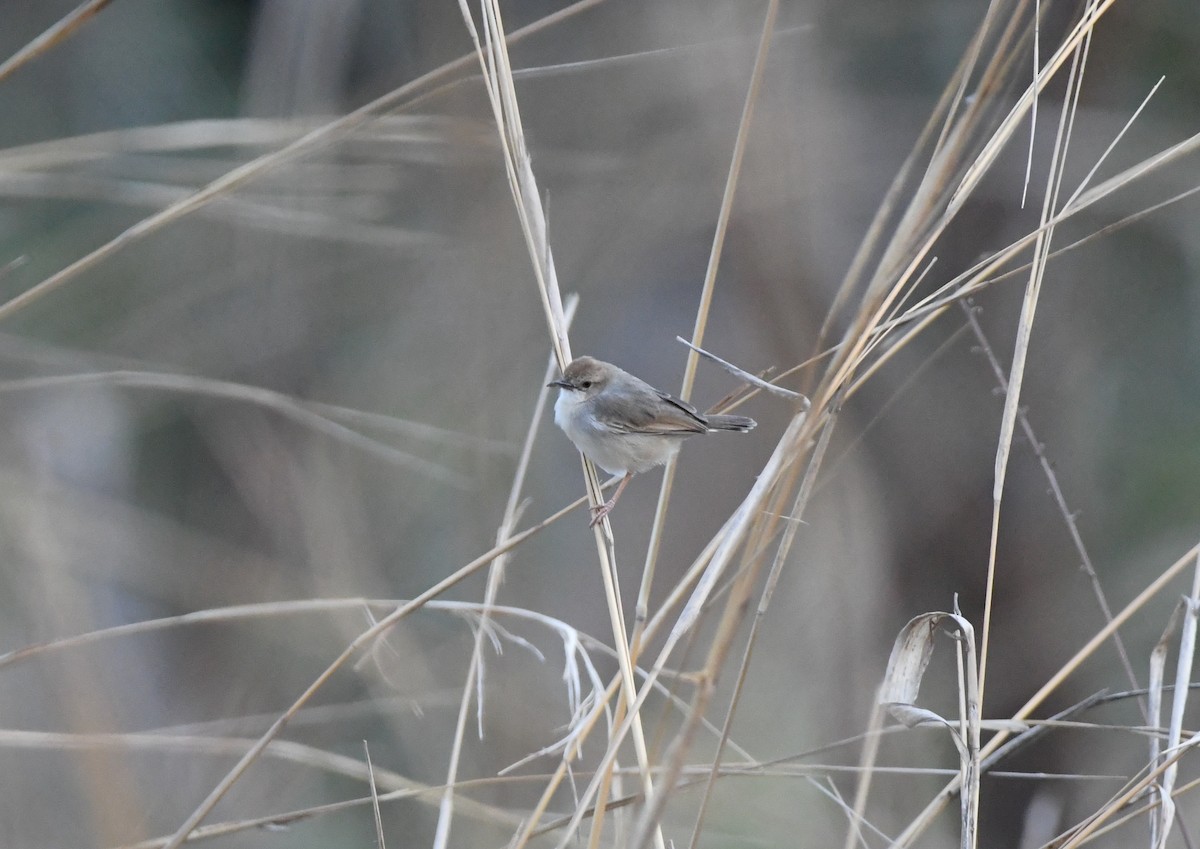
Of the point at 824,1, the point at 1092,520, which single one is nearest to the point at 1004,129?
the point at 1092,520

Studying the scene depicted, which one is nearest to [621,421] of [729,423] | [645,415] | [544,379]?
[645,415]

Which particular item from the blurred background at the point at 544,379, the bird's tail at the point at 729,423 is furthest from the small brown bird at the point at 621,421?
the blurred background at the point at 544,379

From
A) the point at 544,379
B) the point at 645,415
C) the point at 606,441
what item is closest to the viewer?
the point at 606,441

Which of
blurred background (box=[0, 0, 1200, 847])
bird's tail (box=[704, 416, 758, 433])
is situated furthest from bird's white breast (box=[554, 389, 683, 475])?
blurred background (box=[0, 0, 1200, 847])

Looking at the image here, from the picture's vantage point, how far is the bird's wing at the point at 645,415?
10.6ft

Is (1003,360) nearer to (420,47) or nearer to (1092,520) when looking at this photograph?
(1092,520)

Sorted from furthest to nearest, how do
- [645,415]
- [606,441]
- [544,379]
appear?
[544,379] < [645,415] < [606,441]

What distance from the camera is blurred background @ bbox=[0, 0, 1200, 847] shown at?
408cm

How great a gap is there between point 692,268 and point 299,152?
5.31 m

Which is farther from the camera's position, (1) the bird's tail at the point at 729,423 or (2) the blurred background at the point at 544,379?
(2) the blurred background at the point at 544,379

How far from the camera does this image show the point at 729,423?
10.5ft

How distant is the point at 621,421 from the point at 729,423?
33cm

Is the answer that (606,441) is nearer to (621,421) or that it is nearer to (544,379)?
(621,421)

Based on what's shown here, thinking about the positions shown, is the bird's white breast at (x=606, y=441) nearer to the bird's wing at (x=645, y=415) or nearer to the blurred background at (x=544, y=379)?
the bird's wing at (x=645, y=415)
